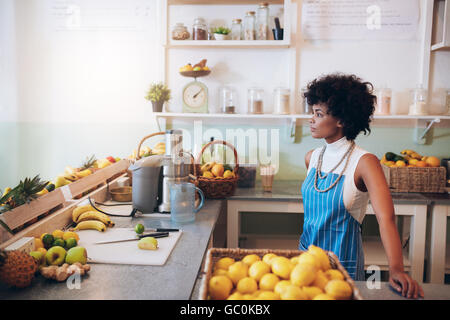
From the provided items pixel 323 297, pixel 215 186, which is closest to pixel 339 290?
pixel 323 297

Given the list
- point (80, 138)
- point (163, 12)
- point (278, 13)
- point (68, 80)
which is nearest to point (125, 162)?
point (80, 138)

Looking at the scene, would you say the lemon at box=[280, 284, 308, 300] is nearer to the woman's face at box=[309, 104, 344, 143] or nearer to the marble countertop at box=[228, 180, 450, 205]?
the woman's face at box=[309, 104, 344, 143]

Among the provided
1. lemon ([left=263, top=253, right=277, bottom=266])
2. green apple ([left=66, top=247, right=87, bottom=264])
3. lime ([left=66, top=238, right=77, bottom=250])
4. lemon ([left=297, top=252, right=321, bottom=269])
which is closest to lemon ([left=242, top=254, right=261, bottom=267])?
lemon ([left=263, top=253, right=277, bottom=266])

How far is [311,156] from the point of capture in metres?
1.88

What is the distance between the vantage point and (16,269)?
1017 mm

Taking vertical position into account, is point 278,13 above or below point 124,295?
above

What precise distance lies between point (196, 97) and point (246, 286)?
2177 mm

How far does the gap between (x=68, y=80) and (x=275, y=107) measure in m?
1.68

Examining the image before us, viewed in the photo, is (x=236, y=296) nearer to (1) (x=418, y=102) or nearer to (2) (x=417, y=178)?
(2) (x=417, y=178)

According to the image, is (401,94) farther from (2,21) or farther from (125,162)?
(2,21)

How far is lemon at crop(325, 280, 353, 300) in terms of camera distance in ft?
2.74

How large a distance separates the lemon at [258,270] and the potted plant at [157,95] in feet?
6.85

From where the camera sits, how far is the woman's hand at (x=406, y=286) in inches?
41.4

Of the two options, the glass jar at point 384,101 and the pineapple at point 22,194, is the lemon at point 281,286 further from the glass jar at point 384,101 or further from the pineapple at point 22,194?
the glass jar at point 384,101
